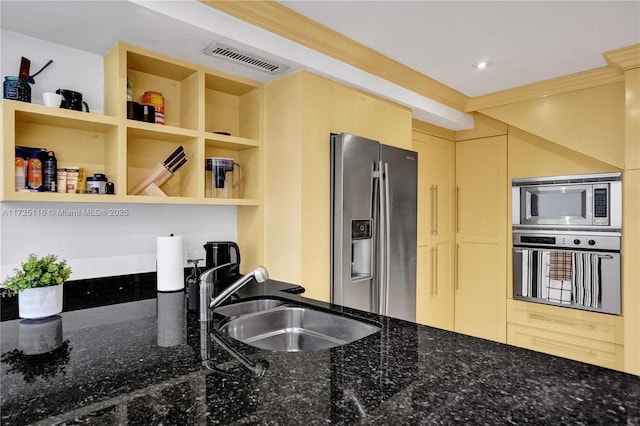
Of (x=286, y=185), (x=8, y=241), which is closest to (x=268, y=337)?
(x=286, y=185)

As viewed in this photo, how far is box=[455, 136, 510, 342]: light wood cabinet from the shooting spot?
11.0 feet

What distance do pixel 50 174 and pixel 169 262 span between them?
64 cm

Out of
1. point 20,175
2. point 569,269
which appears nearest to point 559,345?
point 569,269

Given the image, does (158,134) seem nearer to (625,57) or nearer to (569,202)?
(625,57)

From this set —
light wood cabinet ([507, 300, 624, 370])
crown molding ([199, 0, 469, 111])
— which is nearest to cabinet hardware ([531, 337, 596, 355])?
light wood cabinet ([507, 300, 624, 370])

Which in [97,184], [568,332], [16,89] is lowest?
[568,332]

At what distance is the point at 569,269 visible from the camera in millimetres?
2924

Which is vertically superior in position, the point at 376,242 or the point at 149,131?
the point at 149,131

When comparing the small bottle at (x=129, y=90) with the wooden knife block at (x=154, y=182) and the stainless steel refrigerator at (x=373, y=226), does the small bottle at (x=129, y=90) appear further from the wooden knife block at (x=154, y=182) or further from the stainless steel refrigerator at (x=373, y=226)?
the stainless steel refrigerator at (x=373, y=226)

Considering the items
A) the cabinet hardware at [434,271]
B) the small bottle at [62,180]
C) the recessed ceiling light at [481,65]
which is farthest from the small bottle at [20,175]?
the cabinet hardware at [434,271]

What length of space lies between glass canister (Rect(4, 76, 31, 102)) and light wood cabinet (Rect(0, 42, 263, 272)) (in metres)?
0.07

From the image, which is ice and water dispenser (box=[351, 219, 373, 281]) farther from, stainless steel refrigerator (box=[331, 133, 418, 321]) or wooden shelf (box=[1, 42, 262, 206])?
wooden shelf (box=[1, 42, 262, 206])

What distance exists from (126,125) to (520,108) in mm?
2848

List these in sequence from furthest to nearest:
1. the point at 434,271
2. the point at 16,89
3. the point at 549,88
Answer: the point at 434,271
the point at 549,88
the point at 16,89
